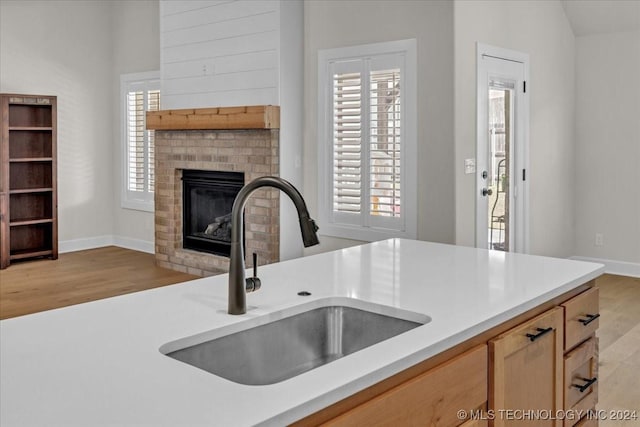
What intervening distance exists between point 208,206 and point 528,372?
4930 mm

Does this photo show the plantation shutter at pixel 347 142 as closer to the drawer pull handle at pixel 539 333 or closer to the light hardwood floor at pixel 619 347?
the light hardwood floor at pixel 619 347

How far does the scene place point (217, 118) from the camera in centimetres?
579

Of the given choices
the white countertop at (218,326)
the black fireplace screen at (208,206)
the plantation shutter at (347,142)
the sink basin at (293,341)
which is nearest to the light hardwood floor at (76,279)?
the black fireplace screen at (208,206)

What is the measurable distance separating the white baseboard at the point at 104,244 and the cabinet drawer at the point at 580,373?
19.9ft

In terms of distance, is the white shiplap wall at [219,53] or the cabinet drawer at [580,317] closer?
the cabinet drawer at [580,317]

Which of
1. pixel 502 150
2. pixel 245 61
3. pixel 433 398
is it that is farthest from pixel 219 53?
pixel 433 398

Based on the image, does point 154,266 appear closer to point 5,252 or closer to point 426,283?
point 5,252

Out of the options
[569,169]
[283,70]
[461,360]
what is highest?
[283,70]

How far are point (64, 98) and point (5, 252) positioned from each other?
2012 mm

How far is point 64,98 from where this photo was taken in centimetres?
748

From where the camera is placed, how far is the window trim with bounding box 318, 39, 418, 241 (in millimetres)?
4730

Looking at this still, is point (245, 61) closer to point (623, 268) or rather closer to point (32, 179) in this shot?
point (32, 179)

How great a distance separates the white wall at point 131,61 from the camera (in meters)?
7.37

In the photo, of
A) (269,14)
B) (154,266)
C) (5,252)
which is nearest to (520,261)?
(269,14)
